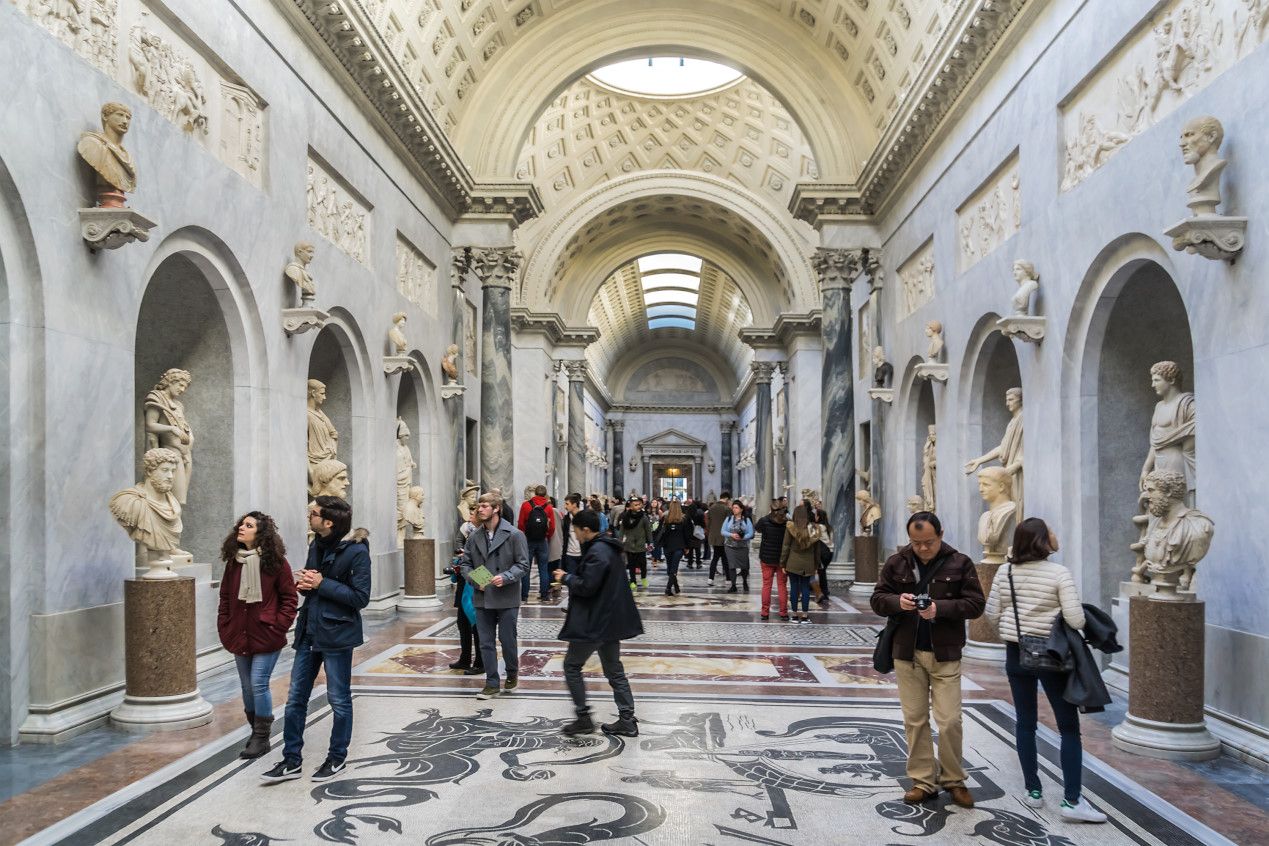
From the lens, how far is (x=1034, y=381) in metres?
11.4

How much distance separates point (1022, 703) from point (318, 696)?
5945 millimetres

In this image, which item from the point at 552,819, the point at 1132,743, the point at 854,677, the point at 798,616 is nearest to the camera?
the point at 552,819

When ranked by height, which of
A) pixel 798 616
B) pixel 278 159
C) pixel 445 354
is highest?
pixel 278 159

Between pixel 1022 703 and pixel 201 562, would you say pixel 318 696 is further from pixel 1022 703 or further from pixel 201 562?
pixel 1022 703

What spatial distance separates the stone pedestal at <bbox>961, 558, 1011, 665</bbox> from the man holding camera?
16.0ft

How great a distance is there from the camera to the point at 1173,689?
6645 millimetres

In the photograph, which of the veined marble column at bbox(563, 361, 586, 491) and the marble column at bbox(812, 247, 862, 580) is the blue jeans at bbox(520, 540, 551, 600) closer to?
the marble column at bbox(812, 247, 862, 580)

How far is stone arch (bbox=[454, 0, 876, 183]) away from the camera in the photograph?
20281mm

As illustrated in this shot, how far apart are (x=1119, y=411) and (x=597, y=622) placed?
640cm

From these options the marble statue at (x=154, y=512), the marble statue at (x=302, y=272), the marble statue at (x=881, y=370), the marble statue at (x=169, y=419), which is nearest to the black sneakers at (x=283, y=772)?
the marble statue at (x=154, y=512)

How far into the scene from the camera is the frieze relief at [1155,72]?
7.45 metres

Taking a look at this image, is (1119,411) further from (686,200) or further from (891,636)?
(686,200)

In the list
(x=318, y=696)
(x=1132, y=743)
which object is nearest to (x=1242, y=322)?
(x=1132, y=743)

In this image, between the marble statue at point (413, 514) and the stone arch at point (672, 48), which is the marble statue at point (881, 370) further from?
the marble statue at point (413, 514)
